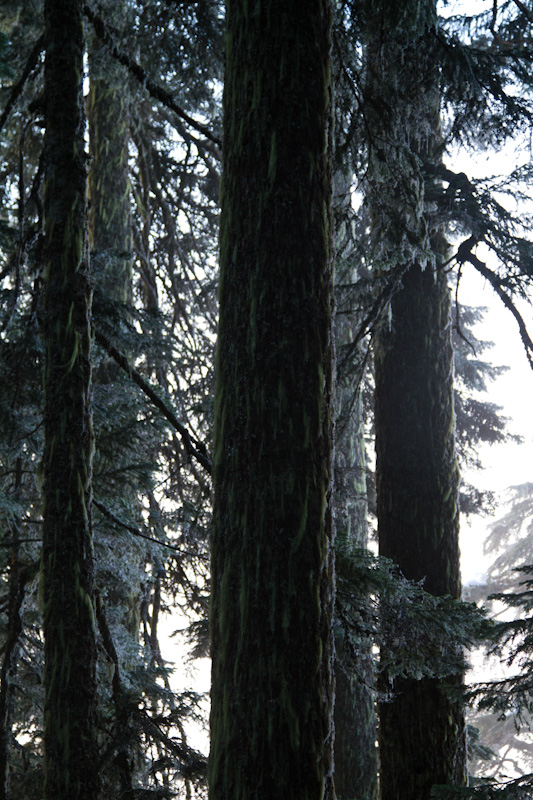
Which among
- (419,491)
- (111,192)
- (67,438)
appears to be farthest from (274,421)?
(111,192)

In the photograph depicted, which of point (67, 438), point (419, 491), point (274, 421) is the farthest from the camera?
point (419, 491)

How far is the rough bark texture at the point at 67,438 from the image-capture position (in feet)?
11.8

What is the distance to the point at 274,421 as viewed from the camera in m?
2.96

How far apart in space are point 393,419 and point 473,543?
31.5 meters

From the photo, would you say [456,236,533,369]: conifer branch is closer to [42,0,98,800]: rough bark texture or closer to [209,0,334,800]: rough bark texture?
[209,0,334,800]: rough bark texture

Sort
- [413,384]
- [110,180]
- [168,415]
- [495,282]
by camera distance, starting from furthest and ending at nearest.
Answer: [110,180], [413,384], [495,282], [168,415]

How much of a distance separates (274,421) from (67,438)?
1.28 metres

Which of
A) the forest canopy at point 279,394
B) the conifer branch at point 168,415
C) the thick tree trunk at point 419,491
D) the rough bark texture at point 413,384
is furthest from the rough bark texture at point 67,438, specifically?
the thick tree trunk at point 419,491

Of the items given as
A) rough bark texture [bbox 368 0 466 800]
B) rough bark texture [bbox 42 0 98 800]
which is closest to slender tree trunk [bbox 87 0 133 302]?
rough bark texture [bbox 368 0 466 800]

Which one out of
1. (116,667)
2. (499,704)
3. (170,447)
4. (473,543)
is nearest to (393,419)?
(499,704)

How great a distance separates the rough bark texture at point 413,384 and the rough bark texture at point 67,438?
1772 mm

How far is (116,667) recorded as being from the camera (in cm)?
459

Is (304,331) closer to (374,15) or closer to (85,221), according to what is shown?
(85,221)

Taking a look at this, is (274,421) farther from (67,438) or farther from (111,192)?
(111,192)
